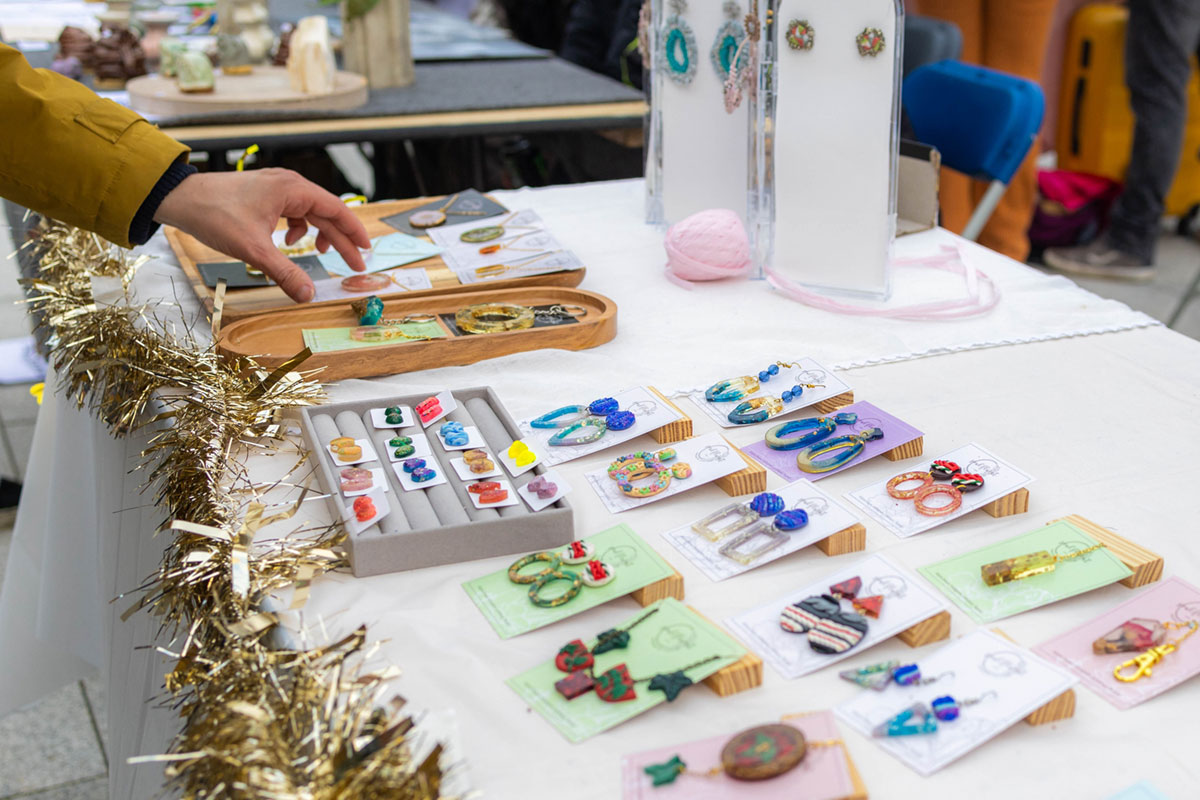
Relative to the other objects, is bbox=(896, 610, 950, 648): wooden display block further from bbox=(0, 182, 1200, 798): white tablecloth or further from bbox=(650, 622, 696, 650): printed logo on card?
bbox=(650, 622, 696, 650): printed logo on card

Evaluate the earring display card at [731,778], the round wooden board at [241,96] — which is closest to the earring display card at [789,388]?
the earring display card at [731,778]

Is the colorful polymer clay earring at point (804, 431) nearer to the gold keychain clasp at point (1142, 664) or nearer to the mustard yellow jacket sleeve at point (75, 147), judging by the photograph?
the gold keychain clasp at point (1142, 664)

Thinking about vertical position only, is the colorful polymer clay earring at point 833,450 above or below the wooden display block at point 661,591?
above

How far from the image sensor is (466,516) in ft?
2.65

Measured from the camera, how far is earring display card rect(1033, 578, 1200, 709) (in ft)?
2.19

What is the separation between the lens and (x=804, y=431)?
38.1 inches

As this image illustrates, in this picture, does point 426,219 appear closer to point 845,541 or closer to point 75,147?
point 75,147

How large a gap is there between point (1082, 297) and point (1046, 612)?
2.27 feet

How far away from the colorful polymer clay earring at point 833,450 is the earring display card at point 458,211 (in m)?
0.75

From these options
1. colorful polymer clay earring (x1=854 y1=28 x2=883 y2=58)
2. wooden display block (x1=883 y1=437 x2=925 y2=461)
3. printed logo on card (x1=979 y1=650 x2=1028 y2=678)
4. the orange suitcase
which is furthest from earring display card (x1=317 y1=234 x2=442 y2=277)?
the orange suitcase

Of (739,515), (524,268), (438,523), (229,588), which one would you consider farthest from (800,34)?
(229,588)

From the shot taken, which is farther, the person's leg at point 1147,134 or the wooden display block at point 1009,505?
the person's leg at point 1147,134

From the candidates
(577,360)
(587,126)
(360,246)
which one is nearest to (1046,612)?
(577,360)

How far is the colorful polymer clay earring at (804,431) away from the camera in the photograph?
3.12ft
